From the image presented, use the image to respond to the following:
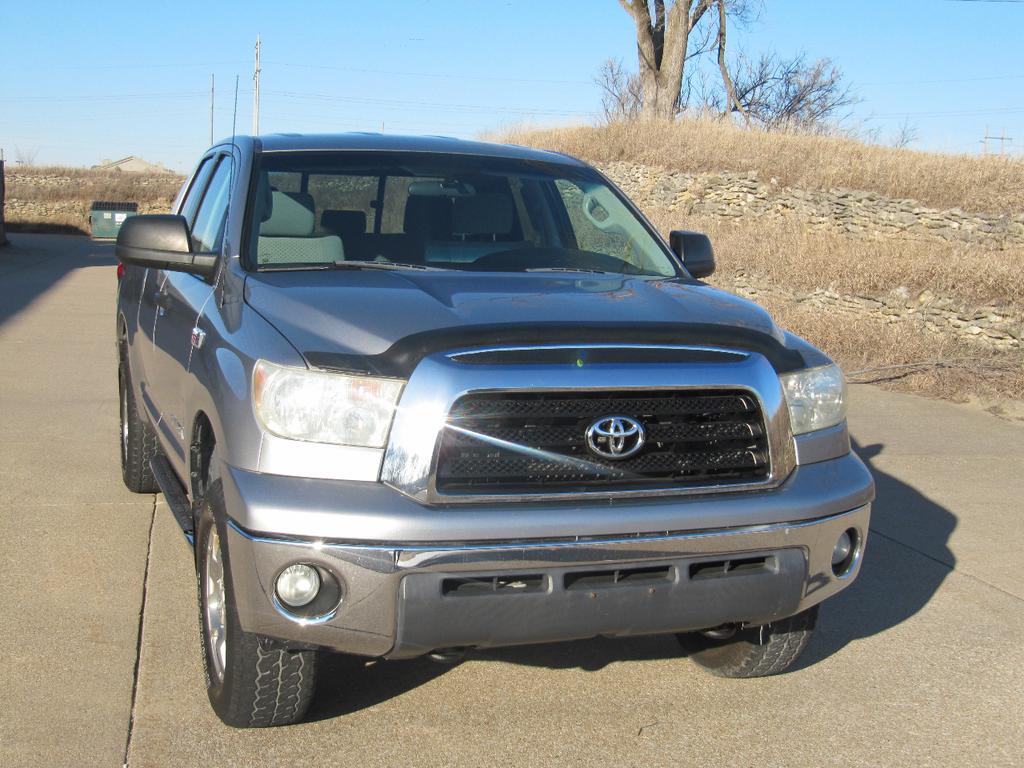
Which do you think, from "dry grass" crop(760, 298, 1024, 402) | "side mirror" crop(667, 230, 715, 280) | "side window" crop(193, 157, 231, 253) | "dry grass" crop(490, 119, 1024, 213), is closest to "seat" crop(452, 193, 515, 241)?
"side mirror" crop(667, 230, 715, 280)

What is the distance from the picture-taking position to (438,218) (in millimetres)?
4637

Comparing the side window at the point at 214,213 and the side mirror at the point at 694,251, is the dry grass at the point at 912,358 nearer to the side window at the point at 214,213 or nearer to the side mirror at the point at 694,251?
the side mirror at the point at 694,251

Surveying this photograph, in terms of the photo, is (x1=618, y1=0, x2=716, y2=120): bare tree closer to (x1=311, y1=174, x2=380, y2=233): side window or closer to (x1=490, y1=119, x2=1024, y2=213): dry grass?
(x1=490, y1=119, x2=1024, y2=213): dry grass

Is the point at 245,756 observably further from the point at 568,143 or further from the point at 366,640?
the point at 568,143

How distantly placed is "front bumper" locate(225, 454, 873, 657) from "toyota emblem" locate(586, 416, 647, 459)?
151 mm

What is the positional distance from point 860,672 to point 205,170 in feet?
12.4

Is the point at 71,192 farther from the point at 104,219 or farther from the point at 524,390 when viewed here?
the point at 524,390

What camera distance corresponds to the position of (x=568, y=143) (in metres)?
28.1

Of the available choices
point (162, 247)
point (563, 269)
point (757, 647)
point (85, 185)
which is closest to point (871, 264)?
point (563, 269)

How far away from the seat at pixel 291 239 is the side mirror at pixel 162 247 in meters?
0.20

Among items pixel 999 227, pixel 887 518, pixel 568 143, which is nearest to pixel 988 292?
pixel 999 227

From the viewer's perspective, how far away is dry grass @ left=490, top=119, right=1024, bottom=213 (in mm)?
18312

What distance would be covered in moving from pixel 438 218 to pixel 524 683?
6.02ft

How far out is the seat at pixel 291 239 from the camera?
167 inches
